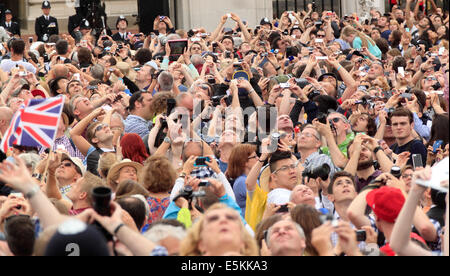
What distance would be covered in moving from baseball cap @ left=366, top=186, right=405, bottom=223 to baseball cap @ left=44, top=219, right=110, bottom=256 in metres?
2.02

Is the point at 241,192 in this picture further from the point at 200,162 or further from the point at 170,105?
the point at 170,105

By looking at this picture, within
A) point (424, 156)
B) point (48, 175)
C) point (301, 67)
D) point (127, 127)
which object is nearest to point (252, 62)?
point (301, 67)

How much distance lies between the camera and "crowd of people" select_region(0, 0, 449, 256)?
5.23m

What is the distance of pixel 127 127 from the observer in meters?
10.4

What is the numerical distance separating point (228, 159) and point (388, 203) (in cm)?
293

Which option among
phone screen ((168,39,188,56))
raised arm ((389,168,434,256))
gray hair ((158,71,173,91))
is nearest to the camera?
raised arm ((389,168,434,256))

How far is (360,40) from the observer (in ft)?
58.6

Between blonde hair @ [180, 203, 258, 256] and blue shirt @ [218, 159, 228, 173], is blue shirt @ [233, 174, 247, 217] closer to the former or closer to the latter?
blue shirt @ [218, 159, 228, 173]

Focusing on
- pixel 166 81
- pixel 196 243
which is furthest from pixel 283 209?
pixel 166 81

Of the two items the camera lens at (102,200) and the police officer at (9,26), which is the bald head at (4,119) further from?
the police officer at (9,26)

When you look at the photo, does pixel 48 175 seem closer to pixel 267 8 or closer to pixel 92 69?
pixel 92 69

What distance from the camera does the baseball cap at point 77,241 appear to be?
184 inches

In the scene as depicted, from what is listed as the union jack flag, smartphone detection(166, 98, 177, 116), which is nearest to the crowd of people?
smartphone detection(166, 98, 177, 116)

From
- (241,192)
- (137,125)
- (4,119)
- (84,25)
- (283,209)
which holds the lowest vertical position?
(241,192)
